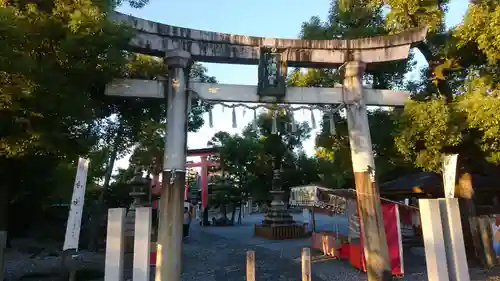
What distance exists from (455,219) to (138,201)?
14.4m

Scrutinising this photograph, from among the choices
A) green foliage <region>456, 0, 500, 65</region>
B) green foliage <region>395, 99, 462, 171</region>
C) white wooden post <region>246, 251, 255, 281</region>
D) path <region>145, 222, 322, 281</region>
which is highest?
green foliage <region>456, 0, 500, 65</region>

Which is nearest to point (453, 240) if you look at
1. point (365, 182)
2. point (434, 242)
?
point (434, 242)

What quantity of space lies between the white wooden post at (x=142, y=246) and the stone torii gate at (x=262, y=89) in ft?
4.42

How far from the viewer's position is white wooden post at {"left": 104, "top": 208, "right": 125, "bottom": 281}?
7035 mm

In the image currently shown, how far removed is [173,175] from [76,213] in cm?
241

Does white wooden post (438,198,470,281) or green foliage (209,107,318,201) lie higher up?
green foliage (209,107,318,201)

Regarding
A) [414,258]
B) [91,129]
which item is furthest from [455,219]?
[91,129]

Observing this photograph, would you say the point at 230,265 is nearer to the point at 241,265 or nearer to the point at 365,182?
the point at 241,265

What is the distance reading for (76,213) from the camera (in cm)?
719

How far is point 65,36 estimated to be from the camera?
738 cm

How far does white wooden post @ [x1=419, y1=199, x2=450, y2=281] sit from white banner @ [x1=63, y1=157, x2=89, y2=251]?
6.77 metres

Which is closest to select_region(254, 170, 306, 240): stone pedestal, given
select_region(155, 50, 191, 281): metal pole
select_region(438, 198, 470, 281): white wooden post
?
select_region(155, 50, 191, 281): metal pole

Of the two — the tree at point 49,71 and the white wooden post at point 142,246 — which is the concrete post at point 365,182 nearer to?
the white wooden post at point 142,246

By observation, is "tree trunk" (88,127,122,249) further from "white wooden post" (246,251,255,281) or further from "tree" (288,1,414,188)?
"white wooden post" (246,251,255,281)
